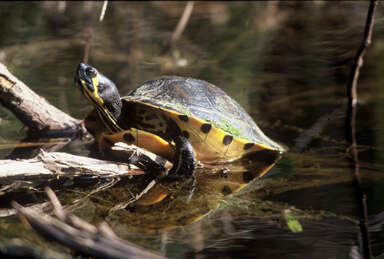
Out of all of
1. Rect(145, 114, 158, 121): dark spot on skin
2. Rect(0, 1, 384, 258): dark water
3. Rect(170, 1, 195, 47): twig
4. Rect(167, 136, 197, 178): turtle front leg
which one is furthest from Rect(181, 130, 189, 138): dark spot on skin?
Rect(170, 1, 195, 47): twig

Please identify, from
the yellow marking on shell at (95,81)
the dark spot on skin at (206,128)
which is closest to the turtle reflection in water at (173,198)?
the dark spot on skin at (206,128)

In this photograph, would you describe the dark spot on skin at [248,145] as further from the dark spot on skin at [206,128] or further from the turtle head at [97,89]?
the turtle head at [97,89]

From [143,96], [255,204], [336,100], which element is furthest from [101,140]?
[336,100]

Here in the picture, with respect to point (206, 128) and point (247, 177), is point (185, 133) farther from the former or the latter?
point (247, 177)

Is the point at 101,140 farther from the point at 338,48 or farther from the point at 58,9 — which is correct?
the point at 58,9

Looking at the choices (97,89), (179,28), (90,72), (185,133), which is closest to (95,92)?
(97,89)

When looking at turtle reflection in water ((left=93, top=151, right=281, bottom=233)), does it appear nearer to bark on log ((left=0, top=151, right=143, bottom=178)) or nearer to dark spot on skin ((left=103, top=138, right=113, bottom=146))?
bark on log ((left=0, top=151, right=143, bottom=178))
